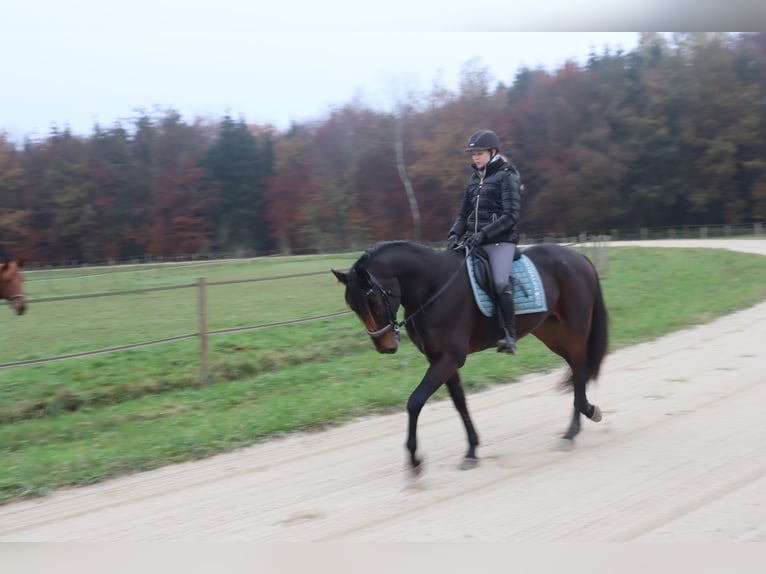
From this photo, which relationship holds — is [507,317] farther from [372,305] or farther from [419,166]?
[419,166]

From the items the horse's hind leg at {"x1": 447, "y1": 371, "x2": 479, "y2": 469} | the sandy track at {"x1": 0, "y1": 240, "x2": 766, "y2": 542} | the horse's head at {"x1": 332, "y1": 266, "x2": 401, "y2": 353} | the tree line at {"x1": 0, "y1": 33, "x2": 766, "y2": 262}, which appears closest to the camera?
the sandy track at {"x1": 0, "y1": 240, "x2": 766, "y2": 542}

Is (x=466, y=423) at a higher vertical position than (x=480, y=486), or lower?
higher

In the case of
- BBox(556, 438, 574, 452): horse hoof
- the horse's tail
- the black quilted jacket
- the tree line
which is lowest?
BBox(556, 438, 574, 452): horse hoof

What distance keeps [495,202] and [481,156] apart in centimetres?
42

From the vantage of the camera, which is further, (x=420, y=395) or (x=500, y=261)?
(x=500, y=261)

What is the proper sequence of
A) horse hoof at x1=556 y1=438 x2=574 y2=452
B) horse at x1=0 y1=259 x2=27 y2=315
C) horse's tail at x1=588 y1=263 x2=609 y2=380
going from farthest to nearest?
1. horse at x1=0 y1=259 x2=27 y2=315
2. horse's tail at x1=588 y1=263 x2=609 y2=380
3. horse hoof at x1=556 y1=438 x2=574 y2=452

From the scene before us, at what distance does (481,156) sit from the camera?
629cm

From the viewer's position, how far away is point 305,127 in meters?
63.8

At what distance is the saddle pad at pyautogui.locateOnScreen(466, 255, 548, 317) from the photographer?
20.5 feet

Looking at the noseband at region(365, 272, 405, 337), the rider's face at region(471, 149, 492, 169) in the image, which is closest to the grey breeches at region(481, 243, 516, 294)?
the rider's face at region(471, 149, 492, 169)

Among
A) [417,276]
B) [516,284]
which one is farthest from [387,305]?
[516,284]

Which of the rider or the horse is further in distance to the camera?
the horse

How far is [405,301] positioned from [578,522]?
2.26 m

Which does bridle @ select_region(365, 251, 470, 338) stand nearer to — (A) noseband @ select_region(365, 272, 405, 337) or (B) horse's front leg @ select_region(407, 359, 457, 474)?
(A) noseband @ select_region(365, 272, 405, 337)
